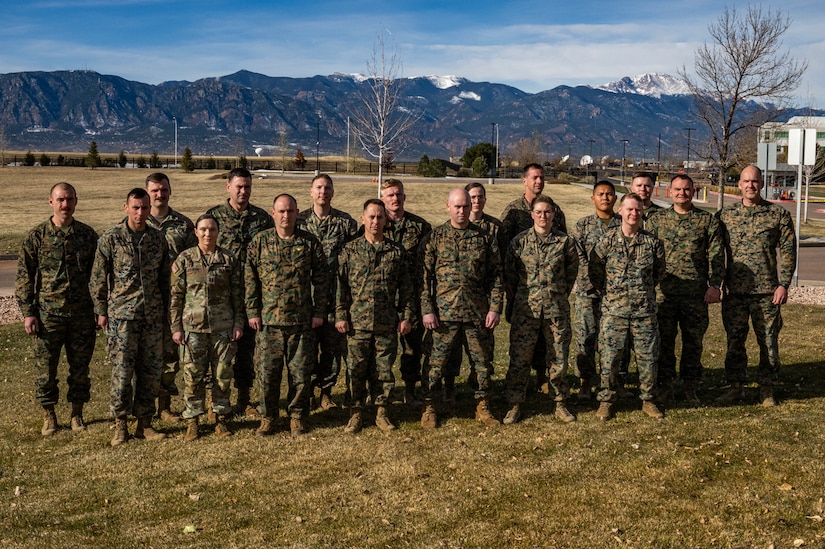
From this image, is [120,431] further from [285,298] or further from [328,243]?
[328,243]

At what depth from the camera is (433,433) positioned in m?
7.59

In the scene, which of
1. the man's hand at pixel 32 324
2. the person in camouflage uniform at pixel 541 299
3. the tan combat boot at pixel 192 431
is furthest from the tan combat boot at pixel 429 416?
the man's hand at pixel 32 324

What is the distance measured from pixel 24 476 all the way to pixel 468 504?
398 cm

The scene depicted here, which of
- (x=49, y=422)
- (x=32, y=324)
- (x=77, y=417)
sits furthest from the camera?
Answer: (x=77, y=417)

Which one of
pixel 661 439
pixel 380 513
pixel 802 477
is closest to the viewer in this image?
pixel 380 513

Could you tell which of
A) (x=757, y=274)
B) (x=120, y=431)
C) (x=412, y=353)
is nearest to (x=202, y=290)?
(x=120, y=431)

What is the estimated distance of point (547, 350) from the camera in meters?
7.79

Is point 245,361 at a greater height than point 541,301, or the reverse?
point 541,301

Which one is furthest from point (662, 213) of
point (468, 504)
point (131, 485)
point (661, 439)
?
point (131, 485)

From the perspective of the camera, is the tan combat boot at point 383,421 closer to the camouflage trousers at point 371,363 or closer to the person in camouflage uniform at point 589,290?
the camouflage trousers at point 371,363

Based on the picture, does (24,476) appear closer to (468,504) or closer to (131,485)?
(131,485)

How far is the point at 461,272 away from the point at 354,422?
192 centimetres

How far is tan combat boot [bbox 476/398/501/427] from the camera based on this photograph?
7.79m

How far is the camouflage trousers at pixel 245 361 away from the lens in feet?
27.2
